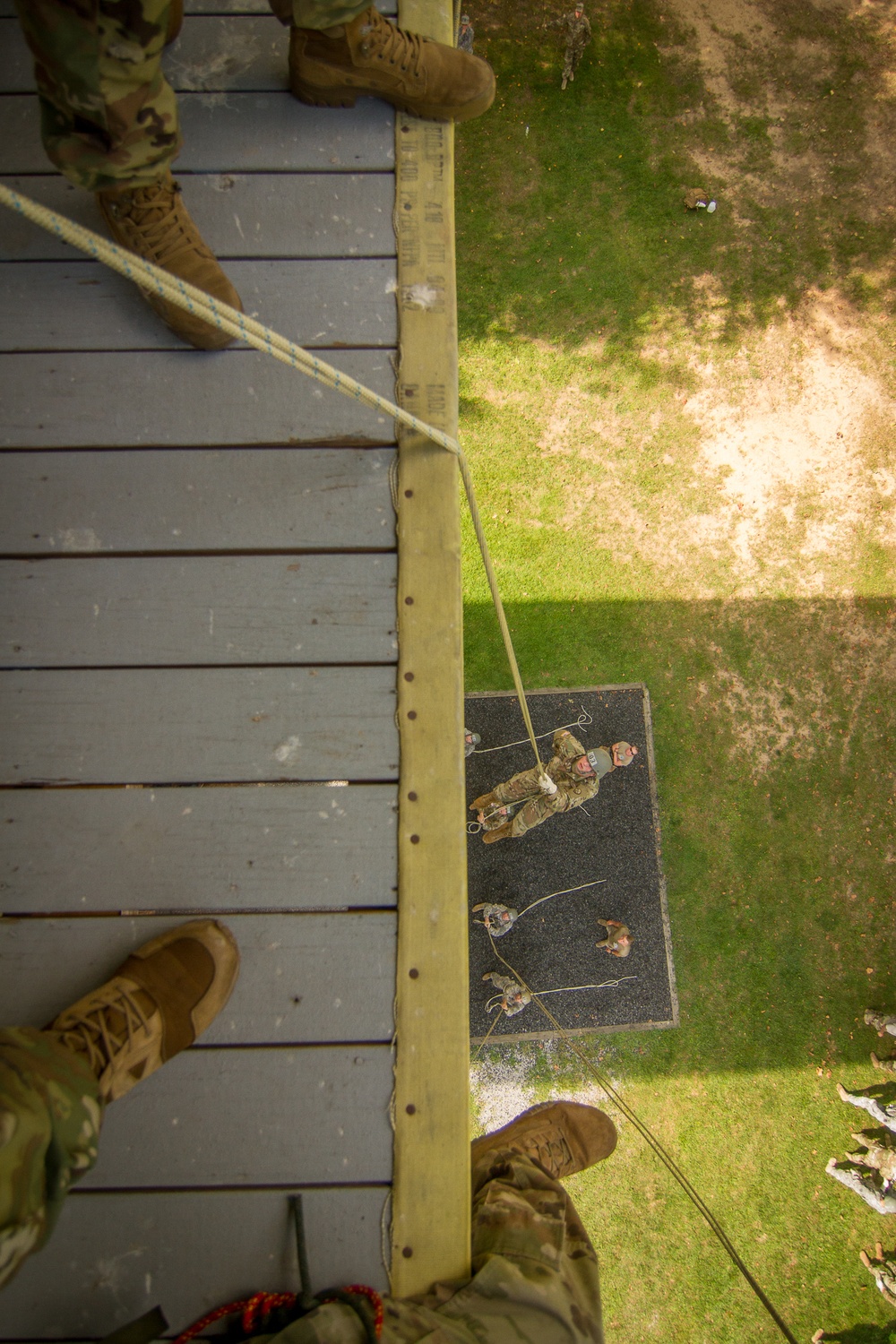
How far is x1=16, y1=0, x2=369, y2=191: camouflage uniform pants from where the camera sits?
114 cm

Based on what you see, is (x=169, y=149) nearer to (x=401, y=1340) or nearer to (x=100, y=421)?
(x=100, y=421)

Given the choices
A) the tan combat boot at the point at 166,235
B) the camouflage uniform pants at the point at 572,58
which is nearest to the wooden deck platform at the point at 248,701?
the tan combat boot at the point at 166,235

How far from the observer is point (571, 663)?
3238mm

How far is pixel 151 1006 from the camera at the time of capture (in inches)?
48.9

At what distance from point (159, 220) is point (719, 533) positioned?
2.71 m

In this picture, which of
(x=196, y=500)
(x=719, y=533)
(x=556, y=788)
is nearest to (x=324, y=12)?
(x=196, y=500)

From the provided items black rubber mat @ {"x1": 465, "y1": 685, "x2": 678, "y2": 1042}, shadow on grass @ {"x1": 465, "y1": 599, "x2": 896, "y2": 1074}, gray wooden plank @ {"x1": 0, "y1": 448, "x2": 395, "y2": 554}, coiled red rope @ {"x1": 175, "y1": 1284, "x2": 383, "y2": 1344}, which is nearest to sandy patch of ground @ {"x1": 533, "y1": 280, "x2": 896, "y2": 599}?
shadow on grass @ {"x1": 465, "y1": 599, "x2": 896, "y2": 1074}

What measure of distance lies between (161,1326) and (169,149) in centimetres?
202

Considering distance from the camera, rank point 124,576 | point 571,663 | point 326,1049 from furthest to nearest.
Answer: point 571,663 → point 124,576 → point 326,1049

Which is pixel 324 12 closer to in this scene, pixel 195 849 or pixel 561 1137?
pixel 195 849

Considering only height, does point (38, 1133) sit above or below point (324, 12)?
below

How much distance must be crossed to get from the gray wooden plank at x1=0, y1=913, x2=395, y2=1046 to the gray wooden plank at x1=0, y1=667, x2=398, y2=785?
0.90 ft

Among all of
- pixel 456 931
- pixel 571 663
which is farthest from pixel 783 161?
pixel 456 931

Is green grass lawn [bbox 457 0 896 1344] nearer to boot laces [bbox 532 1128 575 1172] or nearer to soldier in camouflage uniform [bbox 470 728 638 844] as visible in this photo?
soldier in camouflage uniform [bbox 470 728 638 844]
